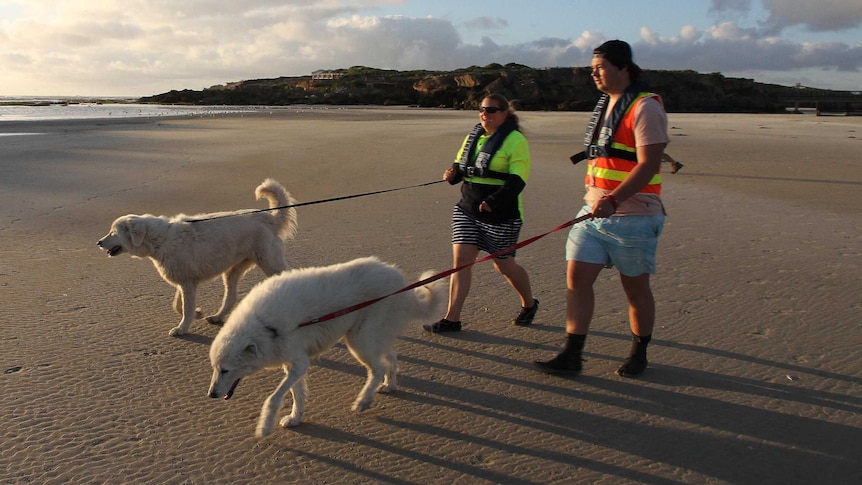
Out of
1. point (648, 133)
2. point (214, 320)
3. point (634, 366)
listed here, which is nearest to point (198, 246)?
point (214, 320)

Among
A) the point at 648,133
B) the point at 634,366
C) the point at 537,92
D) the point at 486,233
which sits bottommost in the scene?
the point at 634,366

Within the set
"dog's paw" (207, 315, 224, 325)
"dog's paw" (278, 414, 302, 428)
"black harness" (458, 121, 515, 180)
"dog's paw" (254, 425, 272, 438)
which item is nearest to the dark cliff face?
"black harness" (458, 121, 515, 180)

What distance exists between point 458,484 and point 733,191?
448 inches

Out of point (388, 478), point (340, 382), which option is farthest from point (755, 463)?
point (340, 382)

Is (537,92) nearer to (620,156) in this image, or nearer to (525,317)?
(525,317)

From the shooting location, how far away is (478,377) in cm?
492

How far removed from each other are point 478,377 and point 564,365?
0.65 m

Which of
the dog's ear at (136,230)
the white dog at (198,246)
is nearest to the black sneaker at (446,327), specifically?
the white dog at (198,246)

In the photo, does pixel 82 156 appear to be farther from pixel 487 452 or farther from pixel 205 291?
pixel 487 452

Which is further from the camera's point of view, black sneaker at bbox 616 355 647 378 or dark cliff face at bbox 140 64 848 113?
dark cliff face at bbox 140 64 848 113

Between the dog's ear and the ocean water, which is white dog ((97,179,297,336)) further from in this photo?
the ocean water

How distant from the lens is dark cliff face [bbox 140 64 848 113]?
65438mm

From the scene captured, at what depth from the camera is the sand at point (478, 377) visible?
371 cm

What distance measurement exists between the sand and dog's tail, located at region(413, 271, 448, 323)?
0.51 meters
